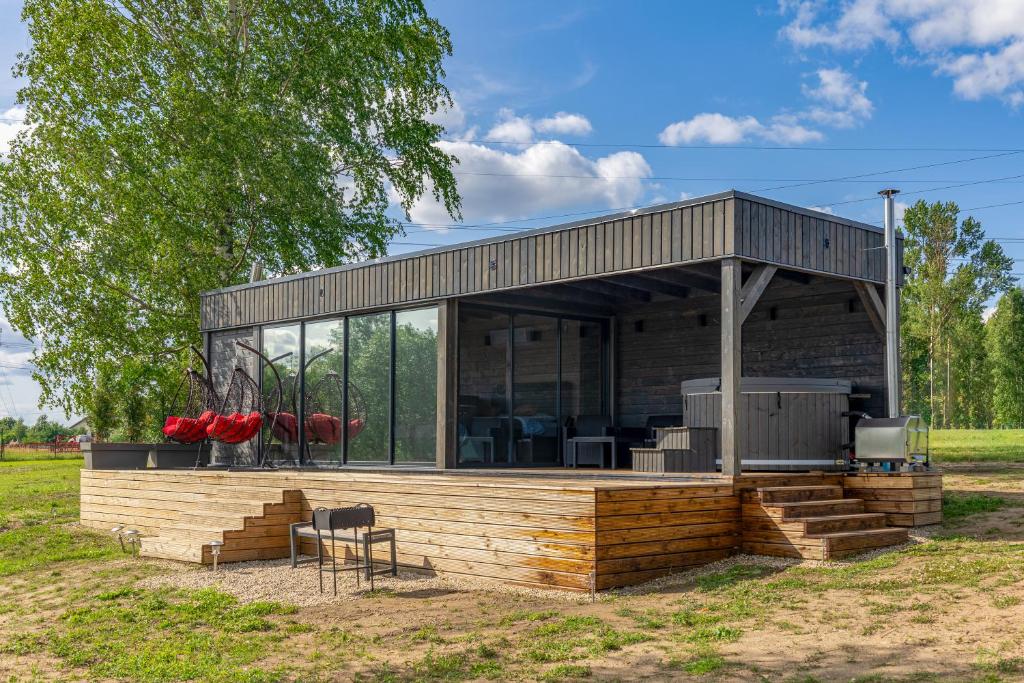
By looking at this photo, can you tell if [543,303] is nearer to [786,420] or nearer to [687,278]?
[687,278]

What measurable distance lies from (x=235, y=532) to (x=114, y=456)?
5.42 meters

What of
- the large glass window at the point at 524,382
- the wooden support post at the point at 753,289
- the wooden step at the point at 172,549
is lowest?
the wooden step at the point at 172,549

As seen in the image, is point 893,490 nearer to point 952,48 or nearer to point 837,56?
point 837,56

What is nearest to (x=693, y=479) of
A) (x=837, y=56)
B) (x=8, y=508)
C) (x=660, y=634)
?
(x=660, y=634)

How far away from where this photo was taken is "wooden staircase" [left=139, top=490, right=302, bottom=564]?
975cm

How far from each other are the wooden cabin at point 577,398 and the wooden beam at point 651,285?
1.8 inches

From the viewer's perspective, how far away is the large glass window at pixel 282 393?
1387 centimetres

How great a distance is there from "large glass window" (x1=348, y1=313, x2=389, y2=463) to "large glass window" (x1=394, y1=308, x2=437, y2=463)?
0.19 meters

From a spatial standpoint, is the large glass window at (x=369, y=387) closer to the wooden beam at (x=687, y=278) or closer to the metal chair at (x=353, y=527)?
the metal chair at (x=353, y=527)

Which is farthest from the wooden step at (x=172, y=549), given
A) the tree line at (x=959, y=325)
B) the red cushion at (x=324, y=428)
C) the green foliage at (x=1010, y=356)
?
the green foliage at (x=1010, y=356)

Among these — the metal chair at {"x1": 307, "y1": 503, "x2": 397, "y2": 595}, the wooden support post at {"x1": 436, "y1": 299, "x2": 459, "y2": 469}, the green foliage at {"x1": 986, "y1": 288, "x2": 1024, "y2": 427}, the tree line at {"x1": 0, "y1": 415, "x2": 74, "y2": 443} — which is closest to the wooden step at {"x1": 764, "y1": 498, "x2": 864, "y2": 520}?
the metal chair at {"x1": 307, "y1": 503, "x2": 397, "y2": 595}

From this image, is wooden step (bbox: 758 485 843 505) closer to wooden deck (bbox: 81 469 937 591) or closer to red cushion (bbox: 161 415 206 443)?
wooden deck (bbox: 81 469 937 591)

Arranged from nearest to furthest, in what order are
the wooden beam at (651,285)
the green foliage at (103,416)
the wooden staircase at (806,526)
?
the wooden staircase at (806,526)
the wooden beam at (651,285)
the green foliage at (103,416)

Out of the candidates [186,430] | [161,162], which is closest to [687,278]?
[186,430]
